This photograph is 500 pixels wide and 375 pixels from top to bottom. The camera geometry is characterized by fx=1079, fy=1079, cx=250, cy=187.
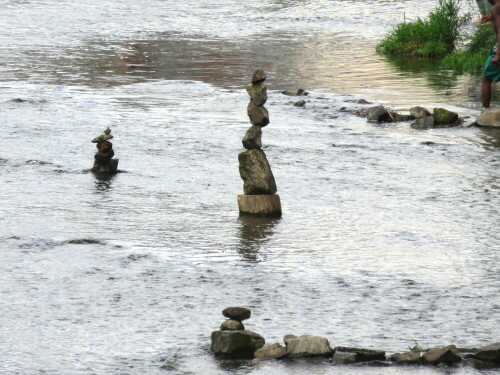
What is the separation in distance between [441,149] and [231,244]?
13.7ft

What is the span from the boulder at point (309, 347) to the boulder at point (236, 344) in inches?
7.0

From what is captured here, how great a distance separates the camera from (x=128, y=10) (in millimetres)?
27641

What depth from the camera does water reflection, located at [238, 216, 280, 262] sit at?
7.50 metres

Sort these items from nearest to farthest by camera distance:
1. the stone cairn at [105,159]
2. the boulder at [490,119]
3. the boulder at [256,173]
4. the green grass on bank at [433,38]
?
the boulder at [256,173] → the stone cairn at [105,159] → the boulder at [490,119] → the green grass on bank at [433,38]

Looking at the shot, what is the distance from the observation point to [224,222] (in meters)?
8.29

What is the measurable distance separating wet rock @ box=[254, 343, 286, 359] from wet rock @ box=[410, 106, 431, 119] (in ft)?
24.8

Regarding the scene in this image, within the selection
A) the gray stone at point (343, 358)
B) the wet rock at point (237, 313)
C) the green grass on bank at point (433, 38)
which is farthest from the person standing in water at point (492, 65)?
the gray stone at point (343, 358)

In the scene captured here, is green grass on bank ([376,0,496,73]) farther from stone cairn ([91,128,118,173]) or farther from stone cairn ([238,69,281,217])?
stone cairn ([238,69,281,217])

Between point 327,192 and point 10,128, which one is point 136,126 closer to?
point 10,128

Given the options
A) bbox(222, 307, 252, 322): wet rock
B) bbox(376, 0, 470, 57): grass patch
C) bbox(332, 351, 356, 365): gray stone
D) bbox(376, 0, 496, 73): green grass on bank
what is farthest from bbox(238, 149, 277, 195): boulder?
bbox(376, 0, 470, 57): grass patch

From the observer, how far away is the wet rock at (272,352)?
5.57 meters

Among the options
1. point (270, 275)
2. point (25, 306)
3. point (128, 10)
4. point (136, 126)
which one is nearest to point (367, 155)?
point (136, 126)

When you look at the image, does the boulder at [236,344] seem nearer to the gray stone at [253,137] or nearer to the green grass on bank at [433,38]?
the gray stone at [253,137]

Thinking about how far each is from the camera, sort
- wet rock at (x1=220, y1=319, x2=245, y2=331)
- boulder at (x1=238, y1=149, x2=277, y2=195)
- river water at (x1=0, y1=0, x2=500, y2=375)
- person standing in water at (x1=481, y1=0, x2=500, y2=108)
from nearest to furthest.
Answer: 1. wet rock at (x1=220, y1=319, x2=245, y2=331)
2. river water at (x1=0, y1=0, x2=500, y2=375)
3. boulder at (x1=238, y1=149, x2=277, y2=195)
4. person standing in water at (x1=481, y1=0, x2=500, y2=108)
